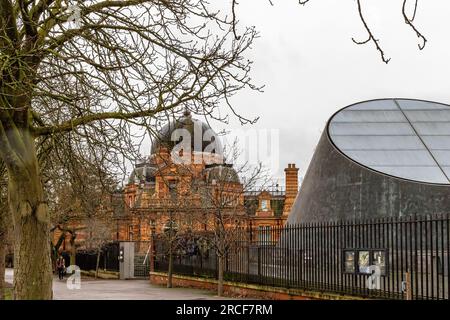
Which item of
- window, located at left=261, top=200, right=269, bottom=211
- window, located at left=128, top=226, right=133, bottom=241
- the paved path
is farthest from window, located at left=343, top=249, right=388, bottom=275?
window, located at left=261, top=200, right=269, bottom=211

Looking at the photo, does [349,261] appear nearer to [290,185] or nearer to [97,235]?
[97,235]

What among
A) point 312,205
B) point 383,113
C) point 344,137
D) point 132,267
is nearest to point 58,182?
point 312,205

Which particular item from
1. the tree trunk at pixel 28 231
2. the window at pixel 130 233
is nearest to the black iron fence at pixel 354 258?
the tree trunk at pixel 28 231

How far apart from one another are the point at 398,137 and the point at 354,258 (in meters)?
8.30

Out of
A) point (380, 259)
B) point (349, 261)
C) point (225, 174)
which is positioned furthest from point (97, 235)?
point (380, 259)

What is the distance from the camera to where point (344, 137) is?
24.5m

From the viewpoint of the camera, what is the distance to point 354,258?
1741 cm

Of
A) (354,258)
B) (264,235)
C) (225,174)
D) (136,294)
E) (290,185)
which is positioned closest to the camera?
(354,258)

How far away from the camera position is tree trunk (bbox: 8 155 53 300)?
419 inches

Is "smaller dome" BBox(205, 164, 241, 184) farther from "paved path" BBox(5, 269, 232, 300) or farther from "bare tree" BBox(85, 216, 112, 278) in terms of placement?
"bare tree" BBox(85, 216, 112, 278)

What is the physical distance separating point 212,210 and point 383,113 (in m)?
7.53

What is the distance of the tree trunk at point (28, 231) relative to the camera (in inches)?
419

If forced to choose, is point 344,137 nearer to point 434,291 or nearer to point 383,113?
point 383,113

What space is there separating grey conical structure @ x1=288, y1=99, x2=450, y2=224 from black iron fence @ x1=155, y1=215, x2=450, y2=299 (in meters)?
1.18
